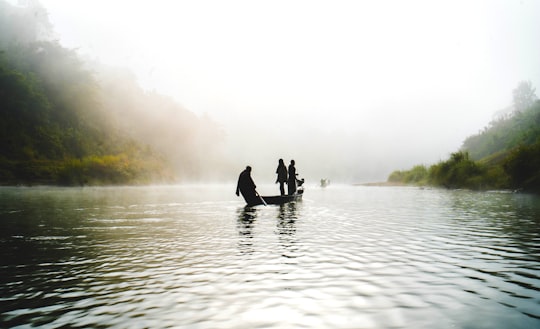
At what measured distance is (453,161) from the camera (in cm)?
7256

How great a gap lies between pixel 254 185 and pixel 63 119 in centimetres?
8618

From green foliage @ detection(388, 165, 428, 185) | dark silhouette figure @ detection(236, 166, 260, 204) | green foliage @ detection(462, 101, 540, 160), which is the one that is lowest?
dark silhouette figure @ detection(236, 166, 260, 204)

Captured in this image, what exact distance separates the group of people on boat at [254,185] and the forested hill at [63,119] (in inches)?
2521

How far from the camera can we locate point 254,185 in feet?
91.9

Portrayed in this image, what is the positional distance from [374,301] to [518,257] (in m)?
5.90

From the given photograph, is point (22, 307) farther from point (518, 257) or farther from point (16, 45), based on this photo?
point (16, 45)

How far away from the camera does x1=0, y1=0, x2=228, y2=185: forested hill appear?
81312 millimetres

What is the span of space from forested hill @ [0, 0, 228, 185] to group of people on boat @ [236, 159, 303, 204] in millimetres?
64042

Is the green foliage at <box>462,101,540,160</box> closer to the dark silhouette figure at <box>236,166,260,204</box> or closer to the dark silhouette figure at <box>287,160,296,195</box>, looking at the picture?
the dark silhouette figure at <box>287,160,296,195</box>

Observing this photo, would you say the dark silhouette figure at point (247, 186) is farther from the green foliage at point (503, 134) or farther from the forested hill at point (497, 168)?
the green foliage at point (503, 134)

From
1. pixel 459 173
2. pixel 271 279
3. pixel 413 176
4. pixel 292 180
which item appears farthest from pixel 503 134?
pixel 271 279

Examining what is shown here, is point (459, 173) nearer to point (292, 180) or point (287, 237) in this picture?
point (292, 180)

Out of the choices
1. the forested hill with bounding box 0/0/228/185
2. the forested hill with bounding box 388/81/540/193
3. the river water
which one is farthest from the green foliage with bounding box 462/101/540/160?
the river water

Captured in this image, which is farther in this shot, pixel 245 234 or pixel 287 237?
pixel 245 234
